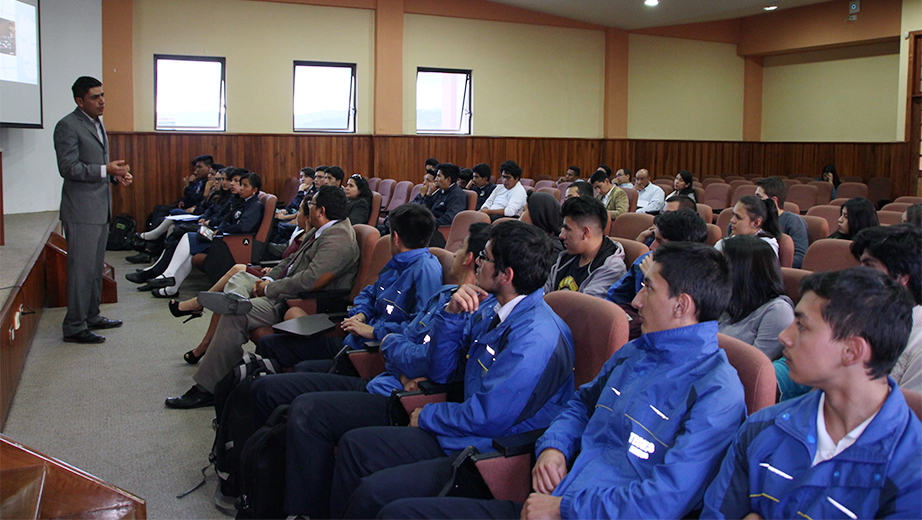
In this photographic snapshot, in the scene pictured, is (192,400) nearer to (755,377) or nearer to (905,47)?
(755,377)

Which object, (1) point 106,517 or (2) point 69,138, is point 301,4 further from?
(1) point 106,517

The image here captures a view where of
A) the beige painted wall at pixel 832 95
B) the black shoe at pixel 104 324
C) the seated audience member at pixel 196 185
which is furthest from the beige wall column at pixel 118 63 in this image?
the beige painted wall at pixel 832 95

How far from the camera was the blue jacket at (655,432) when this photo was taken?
1.46m

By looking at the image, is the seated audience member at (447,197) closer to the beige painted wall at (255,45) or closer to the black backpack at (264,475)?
the beige painted wall at (255,45)

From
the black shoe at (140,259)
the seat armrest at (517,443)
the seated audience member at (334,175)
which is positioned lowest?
the black shoe at (140,259)

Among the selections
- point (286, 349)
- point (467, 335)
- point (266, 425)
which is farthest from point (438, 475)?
point (286, 349)

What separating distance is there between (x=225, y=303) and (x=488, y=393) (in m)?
1.93

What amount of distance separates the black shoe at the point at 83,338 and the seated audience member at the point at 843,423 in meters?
4.39

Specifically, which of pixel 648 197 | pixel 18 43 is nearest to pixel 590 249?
pixel 648 197

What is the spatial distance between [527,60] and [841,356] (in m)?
10.7

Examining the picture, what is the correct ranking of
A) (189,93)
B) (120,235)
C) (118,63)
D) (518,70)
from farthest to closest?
(518,70) < (189,93) < (118,63) < (120,235)

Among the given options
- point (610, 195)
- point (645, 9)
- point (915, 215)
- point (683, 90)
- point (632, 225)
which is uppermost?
point (645, 9)

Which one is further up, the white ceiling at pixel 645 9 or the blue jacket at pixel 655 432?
the white ceiling at pixel 645 9

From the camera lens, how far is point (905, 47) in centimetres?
1002
